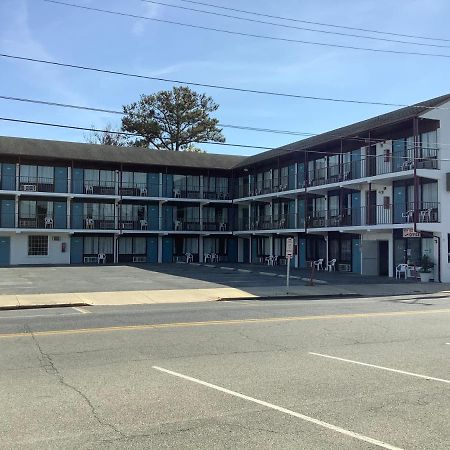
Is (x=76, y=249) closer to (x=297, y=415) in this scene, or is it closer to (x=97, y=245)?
(x=97, y=245)

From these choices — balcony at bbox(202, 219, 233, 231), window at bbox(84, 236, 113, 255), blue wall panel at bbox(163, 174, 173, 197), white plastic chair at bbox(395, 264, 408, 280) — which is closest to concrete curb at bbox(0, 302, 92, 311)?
white plastic chair at bbox(395, 264, 408, 280)

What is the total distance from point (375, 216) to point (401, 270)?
3.76 m

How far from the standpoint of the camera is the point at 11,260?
4259 centimetres

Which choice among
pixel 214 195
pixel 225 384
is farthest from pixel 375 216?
pixel 225 384

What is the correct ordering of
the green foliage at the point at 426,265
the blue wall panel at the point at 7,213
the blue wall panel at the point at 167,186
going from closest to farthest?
the green foliage at the point at 426,265
the blue wall panel at the point at 7,213
the blue wall panel at the point at 167,186

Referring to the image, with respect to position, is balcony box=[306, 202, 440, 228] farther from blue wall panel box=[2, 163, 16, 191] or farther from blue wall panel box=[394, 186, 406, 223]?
blue wall panel box=[2, 163, 16, 191]

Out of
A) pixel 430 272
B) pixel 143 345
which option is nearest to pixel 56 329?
pixel 143 345

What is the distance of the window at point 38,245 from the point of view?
43.5 metres

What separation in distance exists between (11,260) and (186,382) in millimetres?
39146

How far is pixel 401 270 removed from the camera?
30875 mm

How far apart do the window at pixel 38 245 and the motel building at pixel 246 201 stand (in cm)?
8

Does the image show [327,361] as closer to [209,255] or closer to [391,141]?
[391,141]

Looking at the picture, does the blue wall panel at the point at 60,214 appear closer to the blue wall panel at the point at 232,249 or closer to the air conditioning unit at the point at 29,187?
the air conditioning unit at the point at 29,187

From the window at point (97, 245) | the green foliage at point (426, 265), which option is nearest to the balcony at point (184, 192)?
the window at point (97, 245)
